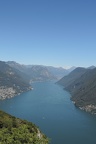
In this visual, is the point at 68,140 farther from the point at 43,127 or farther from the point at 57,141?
the point at 43,127

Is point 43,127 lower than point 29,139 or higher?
lower

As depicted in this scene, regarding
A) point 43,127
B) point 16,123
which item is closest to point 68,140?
point 43,127

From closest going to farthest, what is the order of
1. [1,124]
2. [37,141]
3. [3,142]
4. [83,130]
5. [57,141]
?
1. [3,142]
2. [37,141]
3. [1,124]
4. [57,141]
5. [83,130]

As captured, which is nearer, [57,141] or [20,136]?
[20,136]

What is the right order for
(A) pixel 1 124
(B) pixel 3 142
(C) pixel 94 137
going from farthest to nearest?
1. (C) pixel 94 137
2. (A) pixel 1 124
3. (B) pixel 3 142

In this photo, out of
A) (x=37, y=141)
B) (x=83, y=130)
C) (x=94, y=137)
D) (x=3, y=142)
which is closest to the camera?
(x=3, y=142)

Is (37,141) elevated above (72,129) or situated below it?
above

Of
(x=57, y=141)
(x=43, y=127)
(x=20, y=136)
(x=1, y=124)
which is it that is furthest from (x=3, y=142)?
(x=43, y=127)

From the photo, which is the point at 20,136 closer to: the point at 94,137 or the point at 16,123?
the point at 16,123

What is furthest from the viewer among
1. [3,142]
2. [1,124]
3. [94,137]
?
[94,137]
